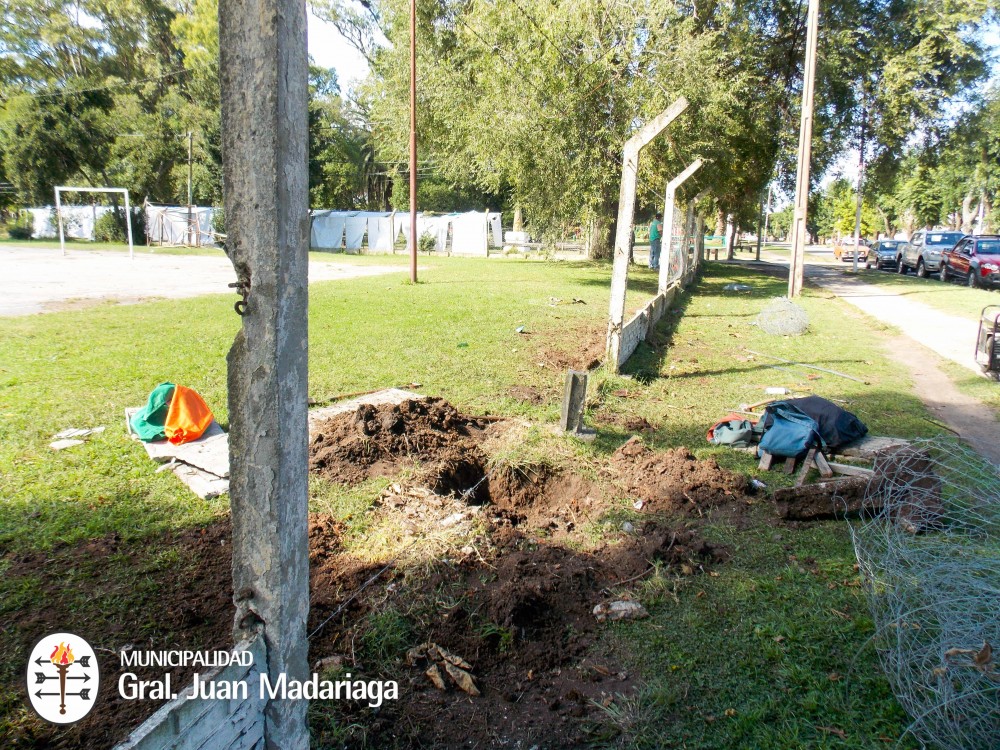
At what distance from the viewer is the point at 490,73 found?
1700cm

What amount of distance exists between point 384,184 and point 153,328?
1991 inches

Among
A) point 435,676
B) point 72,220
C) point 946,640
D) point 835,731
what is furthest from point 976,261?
point 72,220

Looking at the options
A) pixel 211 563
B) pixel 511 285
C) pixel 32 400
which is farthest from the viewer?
pixel 511 285

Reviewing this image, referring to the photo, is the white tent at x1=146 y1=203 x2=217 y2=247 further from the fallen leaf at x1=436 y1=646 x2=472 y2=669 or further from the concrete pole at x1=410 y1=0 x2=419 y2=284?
the fallen leaf at x1=436 y1=646 x2=472 y2=669

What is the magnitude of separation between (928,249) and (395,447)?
1209 inches

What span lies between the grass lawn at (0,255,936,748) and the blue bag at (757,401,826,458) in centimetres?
24

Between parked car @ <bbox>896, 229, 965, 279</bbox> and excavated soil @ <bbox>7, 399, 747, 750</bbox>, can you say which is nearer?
excavated soil @ <bbox>7, 399, 747, 750</bbox>

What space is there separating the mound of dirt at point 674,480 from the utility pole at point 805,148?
48.8 ft

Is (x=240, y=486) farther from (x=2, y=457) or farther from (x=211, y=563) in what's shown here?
(x=2, y=457)

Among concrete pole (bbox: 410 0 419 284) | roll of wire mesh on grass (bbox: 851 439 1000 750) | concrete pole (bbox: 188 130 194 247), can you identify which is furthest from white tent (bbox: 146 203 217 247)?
roll of wire mesh on grass (bbox: 851 439 1000 750)

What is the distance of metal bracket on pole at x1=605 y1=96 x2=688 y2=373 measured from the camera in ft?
28.2

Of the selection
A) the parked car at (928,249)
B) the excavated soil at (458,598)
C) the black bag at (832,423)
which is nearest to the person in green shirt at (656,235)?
the parked car at (928,249)

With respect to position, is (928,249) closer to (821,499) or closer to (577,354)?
(577,354)

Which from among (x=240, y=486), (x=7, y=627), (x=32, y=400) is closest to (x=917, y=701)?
(x=240, y=486)
